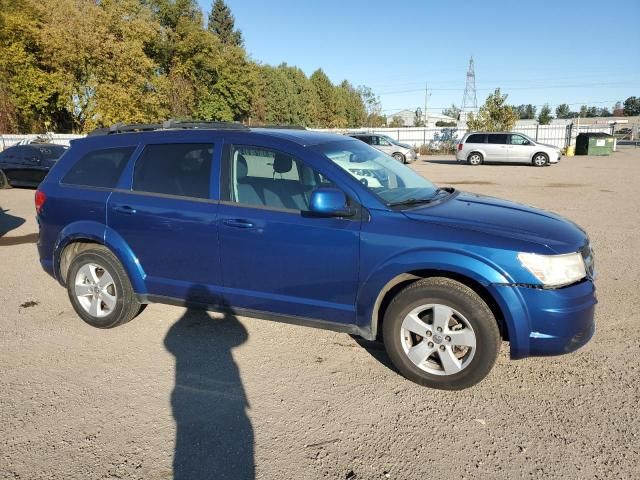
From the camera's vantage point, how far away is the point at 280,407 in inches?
124

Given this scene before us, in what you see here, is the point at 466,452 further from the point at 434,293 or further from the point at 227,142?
the point at 227,142

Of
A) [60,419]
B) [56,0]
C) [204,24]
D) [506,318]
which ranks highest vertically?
[204,24]

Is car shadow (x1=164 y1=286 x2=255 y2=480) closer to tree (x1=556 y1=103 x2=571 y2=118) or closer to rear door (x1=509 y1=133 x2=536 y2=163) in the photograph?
rear door (x1=509 y1=133 x2=536 y2=163)

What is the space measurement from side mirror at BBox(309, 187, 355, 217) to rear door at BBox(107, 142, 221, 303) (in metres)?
0.93

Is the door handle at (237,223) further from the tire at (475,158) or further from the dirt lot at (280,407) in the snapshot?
the tire at (475,158)

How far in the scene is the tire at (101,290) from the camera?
14.0ft

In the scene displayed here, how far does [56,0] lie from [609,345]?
1642 inches

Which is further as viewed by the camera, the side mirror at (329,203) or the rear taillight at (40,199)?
the rear taillight at (40,199)

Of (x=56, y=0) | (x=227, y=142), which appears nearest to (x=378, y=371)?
(x=227, y=142)

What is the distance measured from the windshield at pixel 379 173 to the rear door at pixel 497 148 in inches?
876

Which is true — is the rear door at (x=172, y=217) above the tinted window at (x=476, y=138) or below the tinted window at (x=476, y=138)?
below

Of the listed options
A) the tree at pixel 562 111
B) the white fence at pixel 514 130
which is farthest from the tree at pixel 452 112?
the white fence at pixel 514 130

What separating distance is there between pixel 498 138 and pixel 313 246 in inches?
947

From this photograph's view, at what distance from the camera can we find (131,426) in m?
2.97
